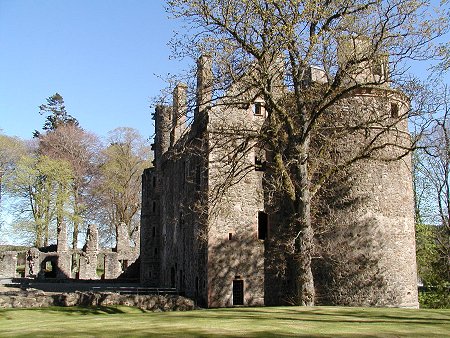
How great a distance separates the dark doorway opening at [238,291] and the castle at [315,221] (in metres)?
0.05

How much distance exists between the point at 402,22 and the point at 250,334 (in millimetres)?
11377

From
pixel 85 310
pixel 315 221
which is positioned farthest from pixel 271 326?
pixel 85 310

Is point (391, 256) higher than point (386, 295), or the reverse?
point (391, 256)

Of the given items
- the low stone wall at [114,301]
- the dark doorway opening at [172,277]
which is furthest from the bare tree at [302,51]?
the dark doorway opening at [172,277]

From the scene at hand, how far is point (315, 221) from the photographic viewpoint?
22.8 m

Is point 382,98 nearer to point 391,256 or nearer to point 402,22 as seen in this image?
point 402,22

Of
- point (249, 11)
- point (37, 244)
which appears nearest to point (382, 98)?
point (249, 11)

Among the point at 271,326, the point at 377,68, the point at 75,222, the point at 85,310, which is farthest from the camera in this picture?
the point at 75,222

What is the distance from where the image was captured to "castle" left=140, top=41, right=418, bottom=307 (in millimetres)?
21547

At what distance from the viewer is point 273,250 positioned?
987 inches

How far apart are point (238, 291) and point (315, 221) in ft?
16.9

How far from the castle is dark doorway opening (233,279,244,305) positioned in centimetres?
5

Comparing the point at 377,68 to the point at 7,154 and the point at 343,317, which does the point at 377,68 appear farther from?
the point at 7,154

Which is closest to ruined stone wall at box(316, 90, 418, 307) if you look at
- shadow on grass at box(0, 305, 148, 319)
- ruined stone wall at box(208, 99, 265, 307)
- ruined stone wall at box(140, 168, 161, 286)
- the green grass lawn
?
ruined stone wall at box(208, 99, 265, 307)
